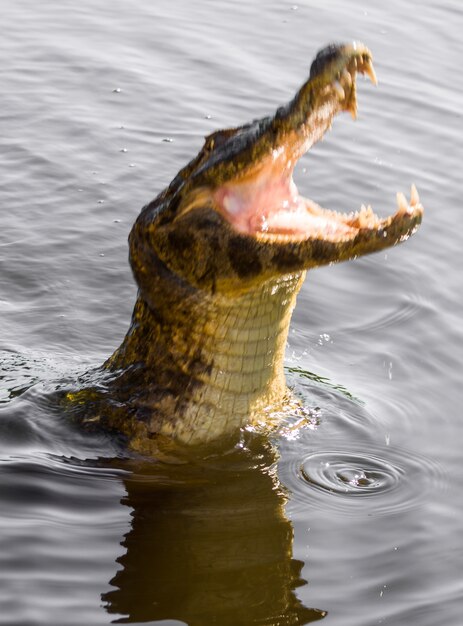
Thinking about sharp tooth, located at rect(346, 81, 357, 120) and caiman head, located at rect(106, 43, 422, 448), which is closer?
sharp tooth, located at rect(346, 81, 357, 120)

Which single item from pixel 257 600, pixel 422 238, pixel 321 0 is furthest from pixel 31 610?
pixel 321 0

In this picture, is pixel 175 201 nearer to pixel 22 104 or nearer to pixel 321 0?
pixel 22 104

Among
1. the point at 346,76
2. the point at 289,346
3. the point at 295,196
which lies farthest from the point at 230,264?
the point at 289,346

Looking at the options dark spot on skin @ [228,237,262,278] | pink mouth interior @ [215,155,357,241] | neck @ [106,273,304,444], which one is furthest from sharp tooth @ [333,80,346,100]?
neck @ [106,273,304,444]

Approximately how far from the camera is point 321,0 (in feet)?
42.4

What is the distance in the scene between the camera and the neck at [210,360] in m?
5.59

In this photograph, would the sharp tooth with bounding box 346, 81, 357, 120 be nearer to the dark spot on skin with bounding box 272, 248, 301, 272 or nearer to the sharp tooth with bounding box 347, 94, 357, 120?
the sharp tooth with bounding box 347, 94, 357, 120

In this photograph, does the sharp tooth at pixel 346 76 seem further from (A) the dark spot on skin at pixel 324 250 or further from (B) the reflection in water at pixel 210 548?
(B) the reflection in water at pixel 210 548

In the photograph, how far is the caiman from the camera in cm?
515

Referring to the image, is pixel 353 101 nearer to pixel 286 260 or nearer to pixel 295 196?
pixel 295 196

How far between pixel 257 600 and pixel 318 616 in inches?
9.9

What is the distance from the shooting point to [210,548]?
5.29 meters

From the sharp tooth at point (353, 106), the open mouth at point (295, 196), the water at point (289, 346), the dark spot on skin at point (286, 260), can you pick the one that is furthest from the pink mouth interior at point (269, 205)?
the water at point (289, 346)

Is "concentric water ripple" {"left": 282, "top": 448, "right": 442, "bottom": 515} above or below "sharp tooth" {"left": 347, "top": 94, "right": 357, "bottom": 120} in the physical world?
below
